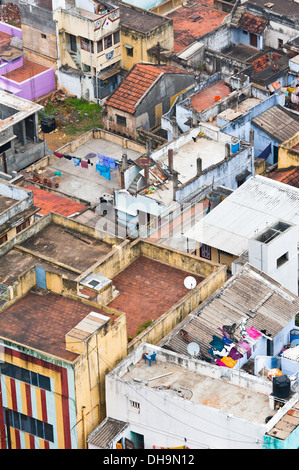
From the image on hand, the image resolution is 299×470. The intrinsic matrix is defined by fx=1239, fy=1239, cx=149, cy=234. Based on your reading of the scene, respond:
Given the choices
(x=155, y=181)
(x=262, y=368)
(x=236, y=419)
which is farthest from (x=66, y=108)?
(x=236, y=419)

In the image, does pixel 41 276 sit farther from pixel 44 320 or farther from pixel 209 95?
pixel 209 95

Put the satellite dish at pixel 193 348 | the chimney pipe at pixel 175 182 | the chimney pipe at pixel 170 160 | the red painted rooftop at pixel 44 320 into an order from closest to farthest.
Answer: the red painted rooftop at pixel 44 320 → the satellite dish at pixel 193 348 → the chimney pipe at pixel 175 182 → the chimney pipe at pixel 170 160

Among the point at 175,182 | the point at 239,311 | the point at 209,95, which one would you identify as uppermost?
the point at 209,95

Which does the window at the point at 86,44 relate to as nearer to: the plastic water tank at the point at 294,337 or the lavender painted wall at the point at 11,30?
the lavender painted wall at the point at 11,30

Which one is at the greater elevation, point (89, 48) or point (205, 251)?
point (89, 48)

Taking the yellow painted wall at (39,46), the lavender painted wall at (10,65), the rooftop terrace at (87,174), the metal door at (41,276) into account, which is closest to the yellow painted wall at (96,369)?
the metal door at (41,276)

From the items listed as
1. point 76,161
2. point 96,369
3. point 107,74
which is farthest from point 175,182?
point 107,74
